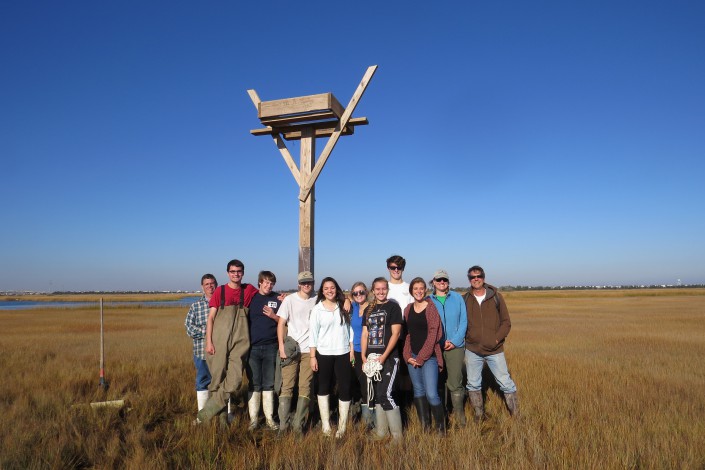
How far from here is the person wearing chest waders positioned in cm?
527

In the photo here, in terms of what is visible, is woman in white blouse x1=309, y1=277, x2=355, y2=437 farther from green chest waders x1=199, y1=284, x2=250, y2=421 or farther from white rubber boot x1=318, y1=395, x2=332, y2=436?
green chest waders x1=199, y1=284, x2=250, y2=421

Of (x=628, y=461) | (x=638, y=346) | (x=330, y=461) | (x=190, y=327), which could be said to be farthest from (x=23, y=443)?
(x=638, y=346)

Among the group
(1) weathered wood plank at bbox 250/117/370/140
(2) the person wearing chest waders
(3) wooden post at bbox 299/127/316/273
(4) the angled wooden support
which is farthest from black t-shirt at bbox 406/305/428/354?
(1) weathered wood plank at bbox 250/117/370/140

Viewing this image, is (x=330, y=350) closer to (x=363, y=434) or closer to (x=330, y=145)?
(x=363, y=434)

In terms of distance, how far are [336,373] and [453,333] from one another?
4.97 feet

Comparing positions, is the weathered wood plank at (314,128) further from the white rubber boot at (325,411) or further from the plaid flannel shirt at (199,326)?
the white rubber boot at (325,411)

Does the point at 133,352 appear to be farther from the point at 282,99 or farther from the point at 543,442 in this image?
the point at 543,442

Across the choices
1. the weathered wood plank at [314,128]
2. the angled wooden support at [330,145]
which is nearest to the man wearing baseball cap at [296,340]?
the angled wooden support at [330,145]

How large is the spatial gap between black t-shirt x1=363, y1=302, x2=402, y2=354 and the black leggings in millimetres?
335

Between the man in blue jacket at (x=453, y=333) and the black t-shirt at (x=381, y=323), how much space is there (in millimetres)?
734

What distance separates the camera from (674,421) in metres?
5.30

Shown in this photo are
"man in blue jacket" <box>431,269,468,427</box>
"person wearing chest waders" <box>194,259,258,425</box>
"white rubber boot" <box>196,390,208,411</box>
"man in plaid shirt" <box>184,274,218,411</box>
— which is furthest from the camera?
"man in plaid shirt" <box>184,274,218,411</box>

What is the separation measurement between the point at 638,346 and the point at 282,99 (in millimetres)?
13001

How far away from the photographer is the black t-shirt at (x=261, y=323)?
5.49 m
